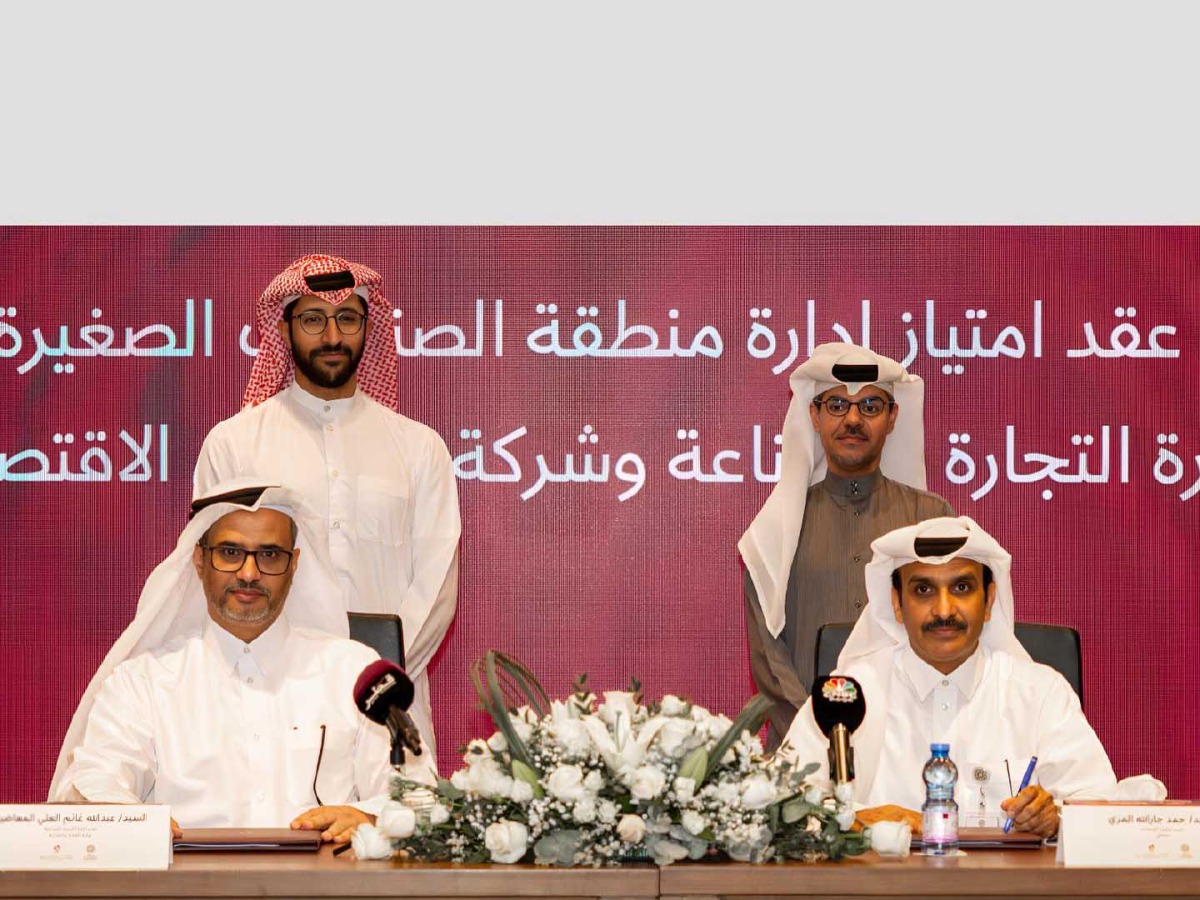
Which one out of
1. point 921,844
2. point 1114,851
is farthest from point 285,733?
point 1114,851

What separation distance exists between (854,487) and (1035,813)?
1945 millimetres

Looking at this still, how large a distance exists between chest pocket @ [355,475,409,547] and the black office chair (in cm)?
141

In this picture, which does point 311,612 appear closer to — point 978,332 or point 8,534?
point 8,534

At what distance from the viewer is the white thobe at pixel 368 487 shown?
5.25 metres

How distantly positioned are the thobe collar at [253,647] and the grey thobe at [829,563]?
143cm

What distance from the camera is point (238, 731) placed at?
13.8 feet

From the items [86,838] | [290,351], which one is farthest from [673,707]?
[290,351]

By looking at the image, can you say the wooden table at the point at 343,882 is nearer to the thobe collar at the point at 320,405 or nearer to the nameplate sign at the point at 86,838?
the nameplate sign at the point at 86,838

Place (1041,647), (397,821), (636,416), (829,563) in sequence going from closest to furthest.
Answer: (397,821) → (1041,647) → (829,563) → (636,416)

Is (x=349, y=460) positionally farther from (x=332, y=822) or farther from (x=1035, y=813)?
(x=1035, y=813)

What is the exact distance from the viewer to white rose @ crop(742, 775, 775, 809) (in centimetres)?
297

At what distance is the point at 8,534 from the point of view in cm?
651

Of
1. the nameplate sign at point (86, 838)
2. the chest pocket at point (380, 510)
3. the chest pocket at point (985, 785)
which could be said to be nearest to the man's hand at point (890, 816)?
the chest pocket at point (985, 785)

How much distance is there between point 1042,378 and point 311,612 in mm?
3120
